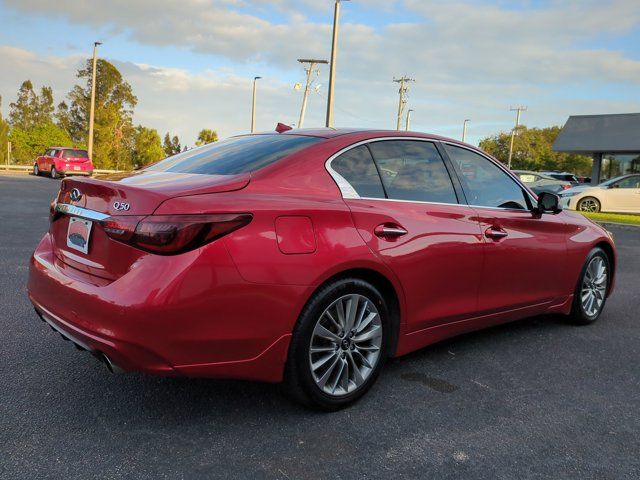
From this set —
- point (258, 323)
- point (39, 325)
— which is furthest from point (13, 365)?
point (258, 323)

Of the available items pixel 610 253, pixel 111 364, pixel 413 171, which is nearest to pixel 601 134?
pixel 610 253

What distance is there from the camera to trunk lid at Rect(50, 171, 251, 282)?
259cm

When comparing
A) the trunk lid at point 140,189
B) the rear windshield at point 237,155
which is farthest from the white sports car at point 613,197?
the trunk lid at point 140,189

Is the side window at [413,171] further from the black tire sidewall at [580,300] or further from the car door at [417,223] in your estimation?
the black tire sidewall at [580,300]

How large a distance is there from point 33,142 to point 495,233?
56.2 m

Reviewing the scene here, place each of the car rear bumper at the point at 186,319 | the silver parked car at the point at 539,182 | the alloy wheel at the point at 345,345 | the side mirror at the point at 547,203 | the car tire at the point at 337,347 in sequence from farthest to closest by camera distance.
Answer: the silver parked car at the point at 539,182 → the side mirror at the point at 547,203 → the alloy wheel at the point at 345,345 → the car tire at the point at 337,347 → the car rear bumper at the point at 186,319

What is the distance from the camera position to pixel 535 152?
84.2 m

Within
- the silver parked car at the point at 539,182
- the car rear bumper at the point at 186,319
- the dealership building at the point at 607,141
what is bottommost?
the car rear bumper at the point at 186,319

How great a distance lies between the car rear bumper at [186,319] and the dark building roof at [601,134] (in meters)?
33.5

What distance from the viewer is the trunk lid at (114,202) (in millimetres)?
2594

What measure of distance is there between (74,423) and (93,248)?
2.89 feet

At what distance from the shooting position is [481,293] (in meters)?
3.85

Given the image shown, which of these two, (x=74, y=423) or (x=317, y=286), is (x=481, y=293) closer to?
(x=317, y=286)

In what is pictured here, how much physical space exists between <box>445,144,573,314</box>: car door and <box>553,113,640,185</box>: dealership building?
30931 mm
